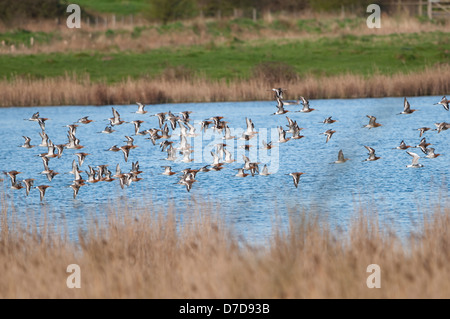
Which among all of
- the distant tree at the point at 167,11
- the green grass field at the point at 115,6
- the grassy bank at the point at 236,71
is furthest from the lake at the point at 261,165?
the green grass field at the point at 115,6

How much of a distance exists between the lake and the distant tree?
30064 millimetres

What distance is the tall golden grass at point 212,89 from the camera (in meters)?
32.1

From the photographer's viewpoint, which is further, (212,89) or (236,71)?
(236,71)

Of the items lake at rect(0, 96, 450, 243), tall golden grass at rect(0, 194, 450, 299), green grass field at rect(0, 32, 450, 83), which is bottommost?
tall golden grass at rect(0, 194, 450, 299)

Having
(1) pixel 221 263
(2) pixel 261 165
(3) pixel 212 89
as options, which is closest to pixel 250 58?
(3) pixel 212 89

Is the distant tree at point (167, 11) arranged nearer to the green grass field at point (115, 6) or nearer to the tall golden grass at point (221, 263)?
the green grass field at point (115, 6)

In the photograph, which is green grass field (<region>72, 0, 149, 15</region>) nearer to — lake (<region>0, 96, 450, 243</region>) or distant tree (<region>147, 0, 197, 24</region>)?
distant tree (<region>147, 0, 197, 24</region>)

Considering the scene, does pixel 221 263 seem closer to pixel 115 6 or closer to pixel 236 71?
pixel 236 71

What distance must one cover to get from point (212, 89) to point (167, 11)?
105ft

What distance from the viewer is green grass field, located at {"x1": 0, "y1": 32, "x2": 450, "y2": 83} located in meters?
37.2

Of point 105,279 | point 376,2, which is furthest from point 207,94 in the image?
point 376,2

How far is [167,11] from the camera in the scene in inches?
2472

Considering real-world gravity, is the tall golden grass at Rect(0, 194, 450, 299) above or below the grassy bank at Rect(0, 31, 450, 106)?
below

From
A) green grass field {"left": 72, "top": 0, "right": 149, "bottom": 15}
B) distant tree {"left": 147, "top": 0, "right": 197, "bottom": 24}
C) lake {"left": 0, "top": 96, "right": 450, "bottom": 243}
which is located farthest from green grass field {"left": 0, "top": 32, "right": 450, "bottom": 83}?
green grass field {"left": 72, "top": 0, "right": 149, "bottom": 15}
